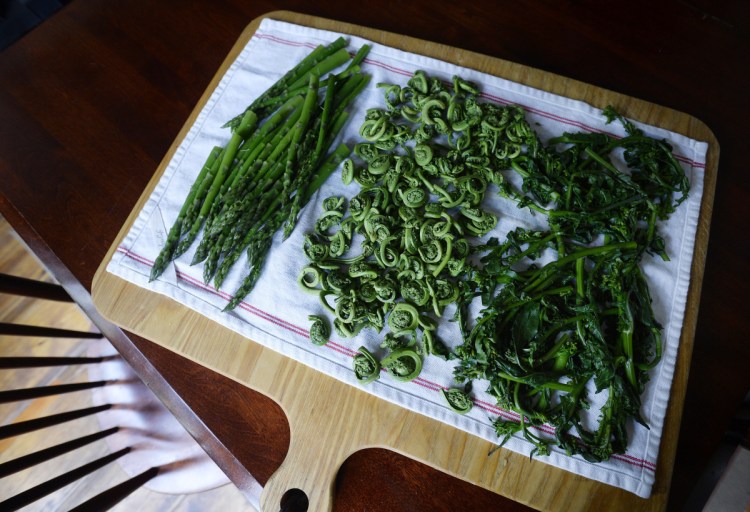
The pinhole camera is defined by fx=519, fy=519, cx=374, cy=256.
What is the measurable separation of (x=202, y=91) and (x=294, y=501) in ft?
5.16

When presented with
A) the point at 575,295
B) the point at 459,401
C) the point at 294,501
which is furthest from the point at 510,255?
the point at 294,501

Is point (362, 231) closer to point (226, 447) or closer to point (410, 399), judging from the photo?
point (410, 399)

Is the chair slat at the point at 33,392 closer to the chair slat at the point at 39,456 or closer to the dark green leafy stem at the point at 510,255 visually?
the chair slat at the point at 39,456

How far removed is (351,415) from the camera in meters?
1.57

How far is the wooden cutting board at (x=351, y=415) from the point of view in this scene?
1.48 m

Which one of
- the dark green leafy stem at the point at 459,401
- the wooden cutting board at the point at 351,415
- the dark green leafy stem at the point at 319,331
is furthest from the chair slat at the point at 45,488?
the dark green leafy stem at the point at 459,401

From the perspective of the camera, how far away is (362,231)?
1.74m

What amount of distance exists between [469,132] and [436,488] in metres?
1.15

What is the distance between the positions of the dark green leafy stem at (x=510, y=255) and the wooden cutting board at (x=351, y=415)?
10 centimetres

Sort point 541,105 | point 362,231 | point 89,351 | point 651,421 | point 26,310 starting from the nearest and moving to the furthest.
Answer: point 651,421 < point 362,231 < point 541,105 < point 89,351 < point 26,310

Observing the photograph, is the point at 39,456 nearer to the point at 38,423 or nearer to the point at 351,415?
the point at 38,423

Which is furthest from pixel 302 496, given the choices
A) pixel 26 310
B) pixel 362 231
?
pixel 26 310

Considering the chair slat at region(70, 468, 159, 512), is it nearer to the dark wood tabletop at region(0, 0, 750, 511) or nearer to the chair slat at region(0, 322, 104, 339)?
the dark wood tabletop at region(0, 0, 750, 511)

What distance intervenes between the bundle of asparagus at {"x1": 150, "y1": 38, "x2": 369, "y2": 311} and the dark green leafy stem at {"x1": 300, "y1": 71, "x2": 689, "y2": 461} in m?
0.13
